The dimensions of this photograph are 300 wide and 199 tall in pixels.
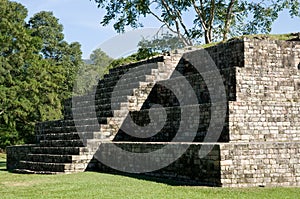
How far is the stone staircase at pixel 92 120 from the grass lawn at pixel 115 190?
6.22ft

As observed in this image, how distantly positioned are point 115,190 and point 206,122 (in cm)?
344

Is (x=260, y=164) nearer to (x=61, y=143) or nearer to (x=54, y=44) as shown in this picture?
(x=61, y=143)

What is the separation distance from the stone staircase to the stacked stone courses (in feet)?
0.09

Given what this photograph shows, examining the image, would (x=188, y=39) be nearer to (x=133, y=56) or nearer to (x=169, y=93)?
(x=133, y=56)

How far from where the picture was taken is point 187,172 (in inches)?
364

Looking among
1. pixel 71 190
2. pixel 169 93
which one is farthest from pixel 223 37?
pixel 71 190

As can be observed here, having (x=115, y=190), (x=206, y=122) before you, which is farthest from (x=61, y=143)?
(x=115, y=190)

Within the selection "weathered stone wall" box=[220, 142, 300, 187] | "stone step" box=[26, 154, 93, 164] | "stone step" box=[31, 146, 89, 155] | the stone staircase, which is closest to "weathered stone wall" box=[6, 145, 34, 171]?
the stone staircase

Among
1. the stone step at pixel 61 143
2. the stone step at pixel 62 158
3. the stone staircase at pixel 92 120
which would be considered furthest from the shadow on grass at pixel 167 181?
the stone step at pixel 61 143

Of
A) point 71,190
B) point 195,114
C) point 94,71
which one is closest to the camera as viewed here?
point 71,190

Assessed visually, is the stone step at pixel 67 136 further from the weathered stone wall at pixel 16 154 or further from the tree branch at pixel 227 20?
the tree branch at pixel 227 20

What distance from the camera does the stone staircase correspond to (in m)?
11.7

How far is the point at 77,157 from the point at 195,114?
3.07 m

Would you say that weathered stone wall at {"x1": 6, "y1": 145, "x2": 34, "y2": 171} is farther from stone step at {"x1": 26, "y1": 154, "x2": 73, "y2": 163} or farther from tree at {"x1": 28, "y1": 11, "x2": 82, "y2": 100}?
tree at {"x1": 28, "y1": 11, "x2": 82, "y2": 100}
